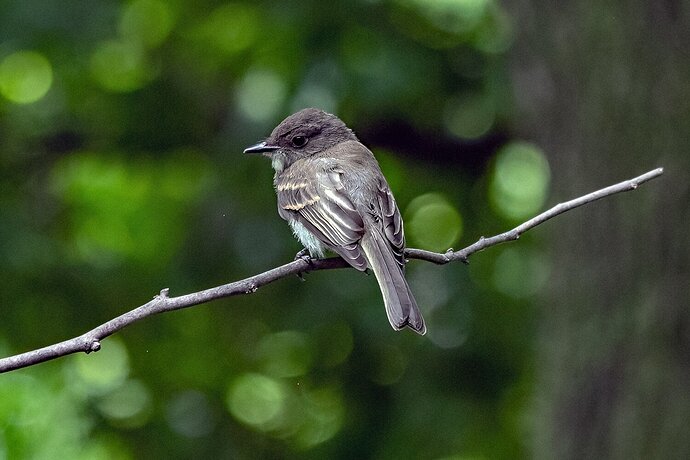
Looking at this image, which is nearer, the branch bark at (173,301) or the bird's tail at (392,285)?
the branch bark at (173,301)

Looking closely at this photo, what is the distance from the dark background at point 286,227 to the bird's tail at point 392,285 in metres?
2.32

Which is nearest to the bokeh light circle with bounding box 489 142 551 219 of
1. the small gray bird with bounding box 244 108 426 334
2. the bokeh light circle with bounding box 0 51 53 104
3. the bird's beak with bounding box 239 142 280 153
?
the small gray bird with bounding box 244 108 426 334

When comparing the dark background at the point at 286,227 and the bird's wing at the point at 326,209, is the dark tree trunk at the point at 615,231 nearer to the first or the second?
the dark background at the point at 286,227

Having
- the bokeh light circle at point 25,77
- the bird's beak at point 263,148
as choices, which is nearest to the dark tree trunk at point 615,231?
the bird's beak at point 263,148

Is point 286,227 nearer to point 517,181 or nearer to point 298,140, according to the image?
point 298,140

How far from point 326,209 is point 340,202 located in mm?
76

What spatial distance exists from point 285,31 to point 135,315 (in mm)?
4853

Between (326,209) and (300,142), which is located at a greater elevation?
(300,142)

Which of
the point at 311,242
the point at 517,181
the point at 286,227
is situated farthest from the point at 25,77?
the point at 311,242

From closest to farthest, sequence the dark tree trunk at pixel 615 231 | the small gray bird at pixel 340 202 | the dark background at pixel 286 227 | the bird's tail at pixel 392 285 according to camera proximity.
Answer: the bird's tail at pixel 392 285, the small gray bird at pixel 340 202, the dark tree trunk at pixel 615 231, the dark background at pixel 286 227

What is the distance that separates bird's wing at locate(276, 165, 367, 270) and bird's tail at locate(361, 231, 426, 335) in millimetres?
55

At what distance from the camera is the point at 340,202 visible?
484 cm

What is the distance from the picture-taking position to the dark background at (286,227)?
22.1 feet

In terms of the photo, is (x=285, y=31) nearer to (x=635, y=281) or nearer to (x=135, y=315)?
(x=635, y=281)
